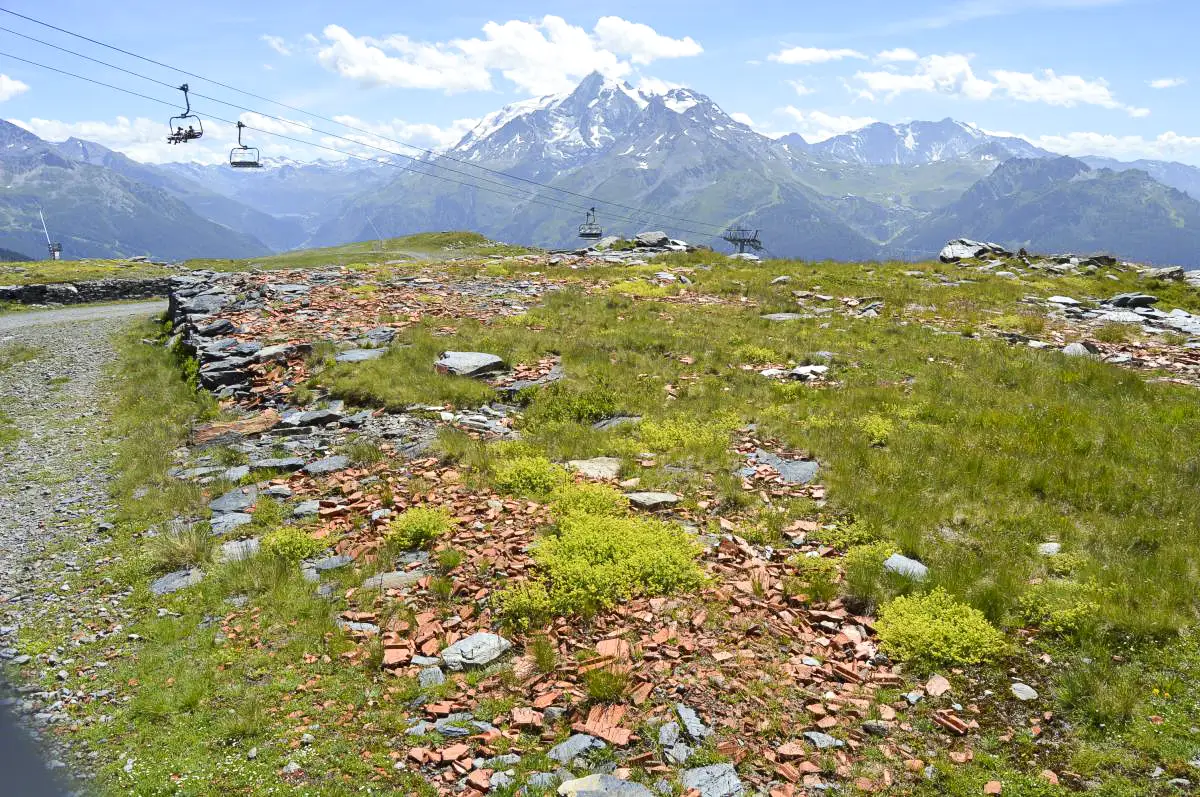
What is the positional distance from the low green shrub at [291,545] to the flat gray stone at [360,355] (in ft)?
30.4

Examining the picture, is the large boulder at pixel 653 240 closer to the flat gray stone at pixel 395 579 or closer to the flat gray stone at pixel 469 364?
the flat gray stone at pixel 469 364

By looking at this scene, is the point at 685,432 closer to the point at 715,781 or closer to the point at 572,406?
the point at 572,406

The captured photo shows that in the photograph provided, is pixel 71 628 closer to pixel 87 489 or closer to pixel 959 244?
pixel 87 489

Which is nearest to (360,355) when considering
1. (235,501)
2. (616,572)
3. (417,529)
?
(235,501)

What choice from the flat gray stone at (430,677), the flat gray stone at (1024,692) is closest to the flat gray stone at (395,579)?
the flat gray stone at (430,677)

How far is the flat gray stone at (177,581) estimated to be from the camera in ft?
32.7

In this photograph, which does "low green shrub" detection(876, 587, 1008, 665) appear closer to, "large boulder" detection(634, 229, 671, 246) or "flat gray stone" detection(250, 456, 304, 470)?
"flat gray stone" detection(250, 456, 304, 470)

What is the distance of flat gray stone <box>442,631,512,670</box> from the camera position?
7812 millimetres

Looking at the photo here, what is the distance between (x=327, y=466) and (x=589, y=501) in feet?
20.2

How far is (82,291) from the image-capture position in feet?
171

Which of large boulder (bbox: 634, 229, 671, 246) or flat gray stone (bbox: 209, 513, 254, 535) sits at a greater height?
large boulder (bbox: 634, 229, 671, 246)

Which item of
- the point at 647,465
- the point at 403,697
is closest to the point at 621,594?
the point at 403,697

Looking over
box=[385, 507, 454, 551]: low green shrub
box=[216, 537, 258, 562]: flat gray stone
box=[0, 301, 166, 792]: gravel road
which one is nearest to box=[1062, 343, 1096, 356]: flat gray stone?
→ box=[385, 507, 454, 551]: low green shrub

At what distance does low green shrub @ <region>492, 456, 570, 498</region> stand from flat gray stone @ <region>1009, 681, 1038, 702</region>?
7.09 m
